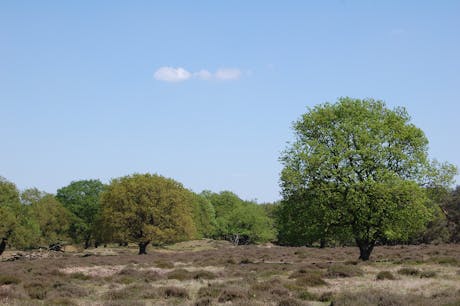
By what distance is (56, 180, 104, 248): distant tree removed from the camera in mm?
87938

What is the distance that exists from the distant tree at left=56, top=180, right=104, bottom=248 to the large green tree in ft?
189

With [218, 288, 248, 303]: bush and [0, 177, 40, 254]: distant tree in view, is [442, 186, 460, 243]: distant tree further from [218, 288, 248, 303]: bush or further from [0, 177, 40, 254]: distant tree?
[218, 288, 248, 303]: bush

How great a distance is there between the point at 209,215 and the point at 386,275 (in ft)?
301

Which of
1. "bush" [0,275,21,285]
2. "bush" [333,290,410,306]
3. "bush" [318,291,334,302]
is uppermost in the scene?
"bush" [333,290,410,306]

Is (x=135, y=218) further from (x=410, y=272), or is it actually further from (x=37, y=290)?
(x=410, y=272)

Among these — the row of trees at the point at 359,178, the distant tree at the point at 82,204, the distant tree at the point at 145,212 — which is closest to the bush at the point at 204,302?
the row of trees at the point at 359,178

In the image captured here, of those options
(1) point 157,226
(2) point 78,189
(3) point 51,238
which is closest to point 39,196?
(3) point 51,238

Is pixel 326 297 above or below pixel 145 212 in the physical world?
below

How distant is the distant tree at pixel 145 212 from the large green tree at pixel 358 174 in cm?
2758

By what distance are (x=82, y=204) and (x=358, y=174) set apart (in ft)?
232

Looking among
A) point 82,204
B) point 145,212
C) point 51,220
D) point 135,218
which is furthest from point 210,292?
point 82,204

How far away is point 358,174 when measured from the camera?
3228cm

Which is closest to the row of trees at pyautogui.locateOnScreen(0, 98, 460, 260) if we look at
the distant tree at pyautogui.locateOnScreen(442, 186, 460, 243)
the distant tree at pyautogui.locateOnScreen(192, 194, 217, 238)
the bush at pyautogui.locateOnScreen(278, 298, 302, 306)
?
the bush at pyautogui.locateOnScreen(278, 298, 302, 306)

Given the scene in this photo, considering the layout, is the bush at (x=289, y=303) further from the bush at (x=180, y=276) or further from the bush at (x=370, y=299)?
the bush at (x=180, y=276)
